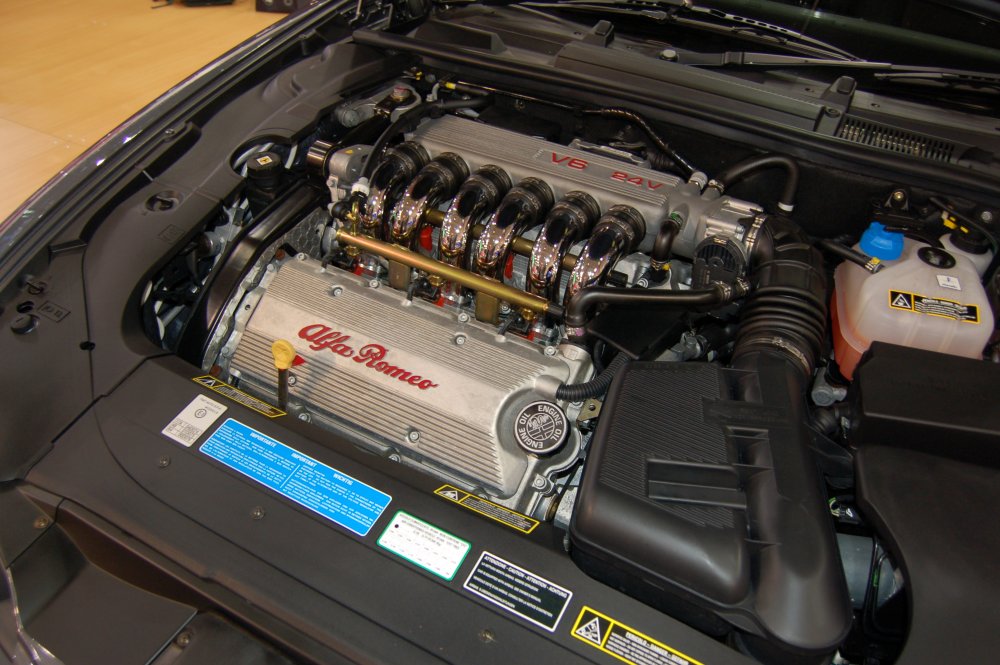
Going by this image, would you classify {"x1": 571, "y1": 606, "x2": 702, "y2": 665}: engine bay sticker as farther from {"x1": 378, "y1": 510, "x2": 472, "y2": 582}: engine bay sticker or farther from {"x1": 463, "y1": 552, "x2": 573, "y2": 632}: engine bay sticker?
{"x1": 378, "y1": 510, "x2": 472, "y2": 582}: engine bay sticker

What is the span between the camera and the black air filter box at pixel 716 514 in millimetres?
953

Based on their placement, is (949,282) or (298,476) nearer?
(298,476)

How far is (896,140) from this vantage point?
1559mm

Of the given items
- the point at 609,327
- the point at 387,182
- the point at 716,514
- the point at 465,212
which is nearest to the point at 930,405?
Result: the point at 716,514

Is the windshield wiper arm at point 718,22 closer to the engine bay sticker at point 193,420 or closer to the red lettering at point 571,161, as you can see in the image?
the red lettering at point 571,161

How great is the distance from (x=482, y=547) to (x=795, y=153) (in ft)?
3.81

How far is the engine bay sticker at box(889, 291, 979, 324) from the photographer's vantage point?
130 centimetres

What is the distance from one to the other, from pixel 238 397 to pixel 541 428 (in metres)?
0.61

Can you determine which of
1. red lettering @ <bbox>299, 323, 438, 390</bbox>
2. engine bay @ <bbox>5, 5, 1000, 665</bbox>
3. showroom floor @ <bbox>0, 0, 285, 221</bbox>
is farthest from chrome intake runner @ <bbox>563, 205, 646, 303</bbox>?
showroom floor @ <bbox>0, 0, 285, 221</bbox>

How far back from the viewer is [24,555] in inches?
44.5

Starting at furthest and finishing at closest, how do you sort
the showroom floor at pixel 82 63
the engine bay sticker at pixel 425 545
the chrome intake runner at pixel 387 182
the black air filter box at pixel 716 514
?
the showroom floor at pixel 82 63, the chrome intake runner at pixel 387 182, the engine bay sticker at pixel 425 545, the black air filter box at pixel 716 514

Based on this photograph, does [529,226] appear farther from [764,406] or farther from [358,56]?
[358,56]

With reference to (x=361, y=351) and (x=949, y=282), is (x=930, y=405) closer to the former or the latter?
(x=949, y=282)

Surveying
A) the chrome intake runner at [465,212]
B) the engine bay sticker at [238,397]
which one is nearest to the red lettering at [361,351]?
the engine bay sticker at [238,397]
